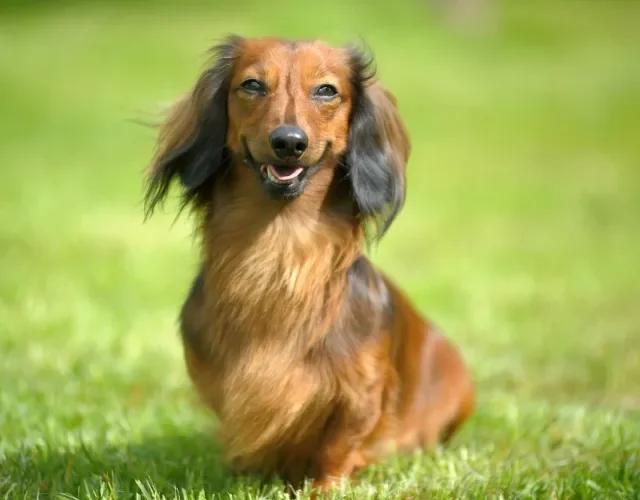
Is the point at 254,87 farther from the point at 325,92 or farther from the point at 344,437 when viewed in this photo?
the point at 344,437

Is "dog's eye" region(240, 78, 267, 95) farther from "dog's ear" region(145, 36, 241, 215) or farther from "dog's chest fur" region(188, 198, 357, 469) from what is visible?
"dog's chest fur" region(188, 198, 357, 469)

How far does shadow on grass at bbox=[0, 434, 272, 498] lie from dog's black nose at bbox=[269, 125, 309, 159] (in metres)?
1.31

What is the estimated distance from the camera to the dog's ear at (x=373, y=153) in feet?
11.8

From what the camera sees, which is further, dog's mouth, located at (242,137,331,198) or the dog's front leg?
the dog's front leg

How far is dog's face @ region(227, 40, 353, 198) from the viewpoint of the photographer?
327 cm

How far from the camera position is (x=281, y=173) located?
336 cm

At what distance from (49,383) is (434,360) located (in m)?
2.27

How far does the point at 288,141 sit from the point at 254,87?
0.39m

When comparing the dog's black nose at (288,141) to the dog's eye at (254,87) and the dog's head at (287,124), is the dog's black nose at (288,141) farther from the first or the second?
the dog's eye at (254,87)

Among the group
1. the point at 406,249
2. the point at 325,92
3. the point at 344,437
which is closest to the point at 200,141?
the point at 325,92

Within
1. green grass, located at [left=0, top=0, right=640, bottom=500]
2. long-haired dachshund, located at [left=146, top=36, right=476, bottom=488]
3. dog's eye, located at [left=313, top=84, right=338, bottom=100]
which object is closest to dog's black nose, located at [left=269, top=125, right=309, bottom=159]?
long-haired dachshund, located at [left=146, top=36, right=476, bottom=488]

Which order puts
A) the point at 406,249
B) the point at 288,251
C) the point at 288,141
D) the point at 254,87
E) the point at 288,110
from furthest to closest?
the point at 406,249, the point at 288,251, the point at 254,87, the point at 288,110, the point at 288,141

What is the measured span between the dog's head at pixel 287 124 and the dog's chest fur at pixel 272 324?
210mm

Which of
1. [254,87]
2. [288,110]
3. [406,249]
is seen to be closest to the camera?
[288,110]
